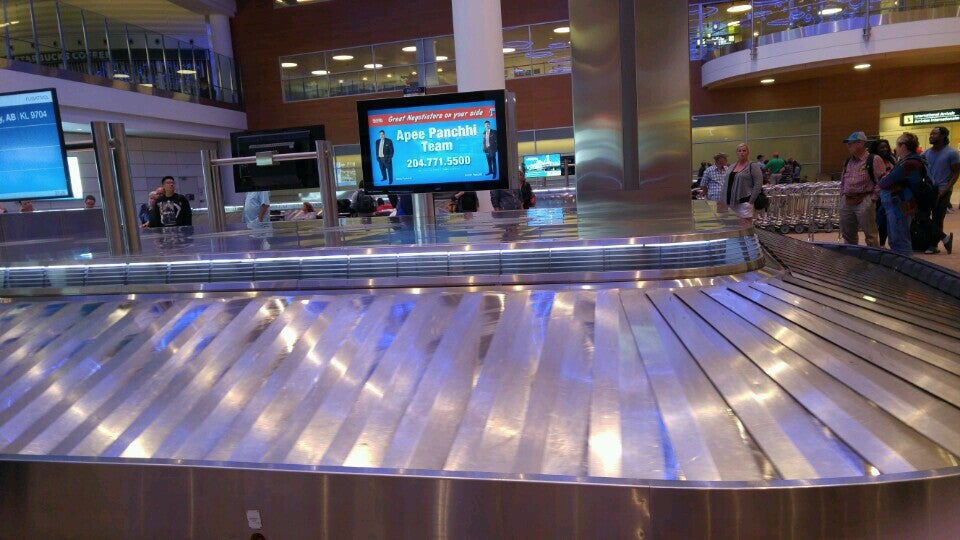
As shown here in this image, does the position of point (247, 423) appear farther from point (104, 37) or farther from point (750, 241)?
point (104, 37)

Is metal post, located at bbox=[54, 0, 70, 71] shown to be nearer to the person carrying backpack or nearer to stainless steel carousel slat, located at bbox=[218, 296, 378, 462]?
stainless steel carousel slat, located at bbox=[218, 296, 378, 462]

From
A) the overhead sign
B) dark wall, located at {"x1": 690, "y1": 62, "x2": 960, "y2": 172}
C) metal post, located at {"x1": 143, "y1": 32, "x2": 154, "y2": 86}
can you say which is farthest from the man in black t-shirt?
the overhead sign

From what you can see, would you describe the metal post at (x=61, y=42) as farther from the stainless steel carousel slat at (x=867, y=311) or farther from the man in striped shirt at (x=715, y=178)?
the stainless steel carousel slat at (x=867, y=311)

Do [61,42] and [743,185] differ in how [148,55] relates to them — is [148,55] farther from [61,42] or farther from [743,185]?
[743,185]

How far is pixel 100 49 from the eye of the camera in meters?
14.7

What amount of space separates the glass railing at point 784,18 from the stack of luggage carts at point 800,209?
564cm

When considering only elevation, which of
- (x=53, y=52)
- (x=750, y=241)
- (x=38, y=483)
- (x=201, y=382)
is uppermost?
(x=53, y=52)

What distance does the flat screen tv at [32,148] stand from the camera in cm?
388

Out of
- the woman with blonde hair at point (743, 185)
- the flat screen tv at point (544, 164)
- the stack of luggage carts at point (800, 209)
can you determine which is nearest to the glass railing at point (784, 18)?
the flat screen tv at point (544, 164)

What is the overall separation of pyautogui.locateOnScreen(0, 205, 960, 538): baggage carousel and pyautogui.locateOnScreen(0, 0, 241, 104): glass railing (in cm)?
1162

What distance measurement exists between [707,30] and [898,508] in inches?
763

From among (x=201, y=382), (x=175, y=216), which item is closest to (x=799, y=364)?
(x=201, y=382)

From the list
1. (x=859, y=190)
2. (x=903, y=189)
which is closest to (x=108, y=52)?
(x=859, y=190)

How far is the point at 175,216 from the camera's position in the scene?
7703 mm
